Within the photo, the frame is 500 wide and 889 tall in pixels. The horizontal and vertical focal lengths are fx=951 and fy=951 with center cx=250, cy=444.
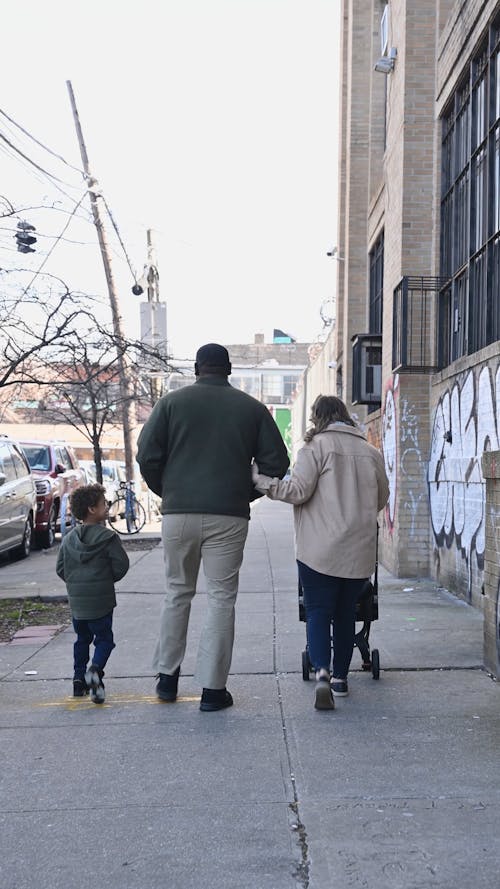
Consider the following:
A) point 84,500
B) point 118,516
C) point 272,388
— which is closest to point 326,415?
point 84,500

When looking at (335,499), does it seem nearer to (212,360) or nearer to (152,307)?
(212,360)

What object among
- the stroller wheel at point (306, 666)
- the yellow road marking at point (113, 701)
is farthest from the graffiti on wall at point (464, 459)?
the yellow road marking at point (113, 701)

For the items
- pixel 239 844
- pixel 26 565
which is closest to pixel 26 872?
pixel 239 844

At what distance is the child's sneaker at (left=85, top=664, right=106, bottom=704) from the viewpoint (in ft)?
17.7

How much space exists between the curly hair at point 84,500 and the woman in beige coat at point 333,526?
1050 mm

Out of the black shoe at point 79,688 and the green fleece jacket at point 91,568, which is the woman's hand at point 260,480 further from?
the black shoe at point 79,688

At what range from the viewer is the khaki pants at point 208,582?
17.2 feet

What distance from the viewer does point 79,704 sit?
18.3 feet

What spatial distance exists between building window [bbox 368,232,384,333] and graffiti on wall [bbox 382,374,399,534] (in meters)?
3.91

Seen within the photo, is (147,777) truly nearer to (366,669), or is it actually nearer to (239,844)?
(239,844)

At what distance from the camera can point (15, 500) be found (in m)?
14.0

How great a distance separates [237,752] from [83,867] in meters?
1.31

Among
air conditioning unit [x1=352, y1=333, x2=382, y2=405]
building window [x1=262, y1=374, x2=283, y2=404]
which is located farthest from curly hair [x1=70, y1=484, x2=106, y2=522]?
building window [x1=262, y1=374, x2=283, y2=404]

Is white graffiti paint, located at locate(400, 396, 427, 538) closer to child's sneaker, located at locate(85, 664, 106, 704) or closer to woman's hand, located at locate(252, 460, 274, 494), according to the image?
woman's hand, located at locate(252, 460, 274, 494)
